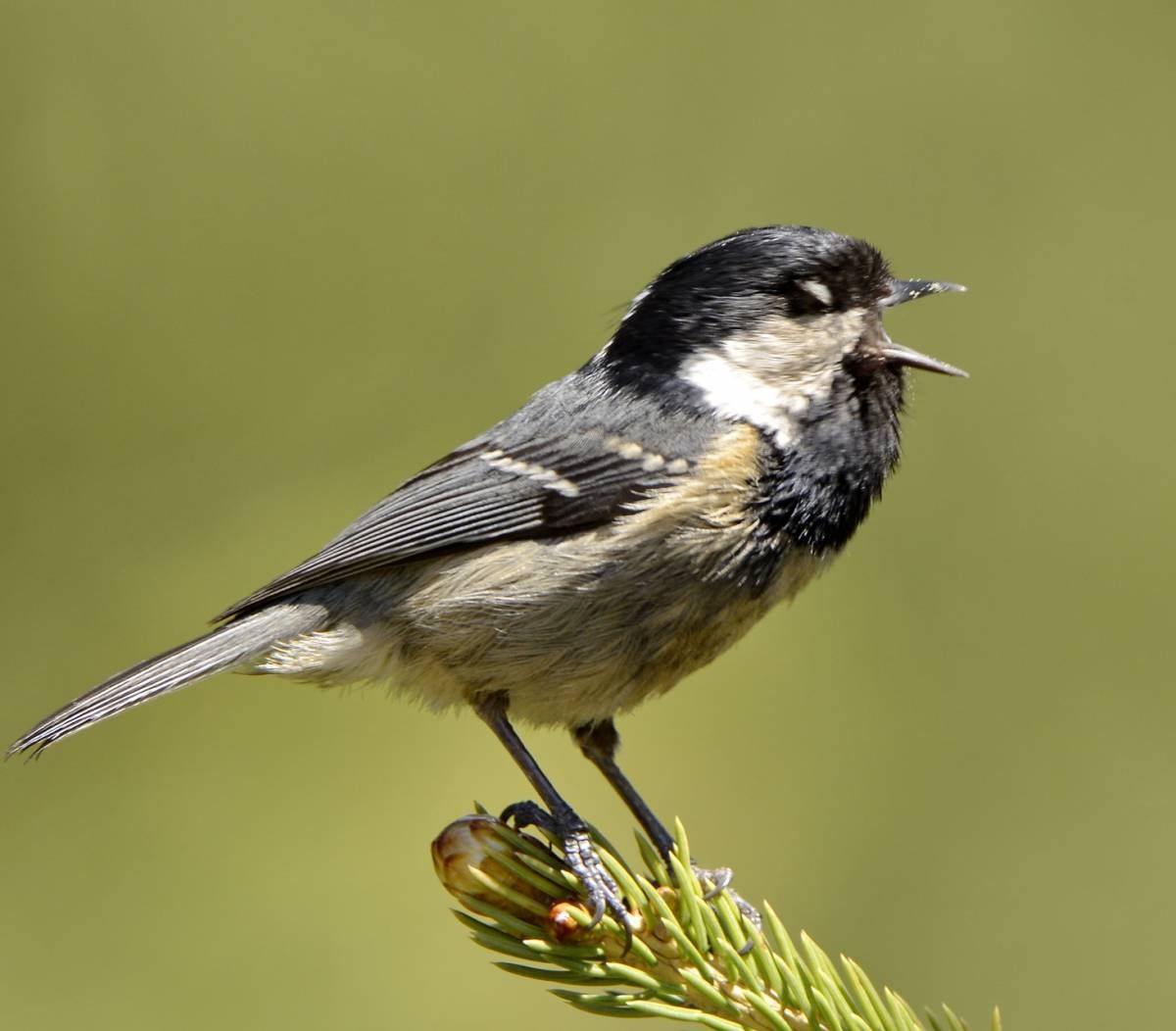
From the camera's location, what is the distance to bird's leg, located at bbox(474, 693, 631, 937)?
158 cm

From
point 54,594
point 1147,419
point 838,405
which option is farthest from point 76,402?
point 1147,419

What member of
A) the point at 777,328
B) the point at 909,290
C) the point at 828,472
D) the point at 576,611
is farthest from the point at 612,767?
the point at 909,290

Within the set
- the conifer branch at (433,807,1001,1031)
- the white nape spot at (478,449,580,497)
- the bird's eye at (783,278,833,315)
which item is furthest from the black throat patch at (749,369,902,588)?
the conifer branch at (433,807,1001,1031)

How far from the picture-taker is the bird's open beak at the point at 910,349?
1974 millimetres

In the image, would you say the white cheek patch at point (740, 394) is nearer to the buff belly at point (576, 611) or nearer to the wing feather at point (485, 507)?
the buff belly at point (576, 611)

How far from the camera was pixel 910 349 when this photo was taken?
2141mm

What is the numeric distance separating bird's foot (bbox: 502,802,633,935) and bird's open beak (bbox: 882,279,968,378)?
804mm

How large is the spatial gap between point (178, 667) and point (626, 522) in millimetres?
697

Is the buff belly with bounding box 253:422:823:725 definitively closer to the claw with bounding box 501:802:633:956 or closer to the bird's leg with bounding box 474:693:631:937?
the bird's leg with bounding box 474:693:631:937

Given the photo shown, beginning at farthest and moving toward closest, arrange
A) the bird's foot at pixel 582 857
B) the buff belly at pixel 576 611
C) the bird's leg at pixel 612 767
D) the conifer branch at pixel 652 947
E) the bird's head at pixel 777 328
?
the bird's leg at pixel 612 767 → the bird's head at pixel 777 328 → the buff belly at pixel 576 611 → the bird's foot at pixel 582 857 → the conifer branch at pixel 652 947

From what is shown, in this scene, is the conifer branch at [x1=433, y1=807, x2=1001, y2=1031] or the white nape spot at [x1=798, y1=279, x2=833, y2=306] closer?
the conifer branch at [x1=433, y1=807, x2=1001, y2=1031]

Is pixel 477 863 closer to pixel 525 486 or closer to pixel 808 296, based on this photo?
pixel 525 486

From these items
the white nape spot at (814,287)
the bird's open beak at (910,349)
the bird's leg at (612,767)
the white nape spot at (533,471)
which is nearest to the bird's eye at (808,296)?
the white nape spot at (814,287)

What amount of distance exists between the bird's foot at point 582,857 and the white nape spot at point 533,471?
0.46 m
